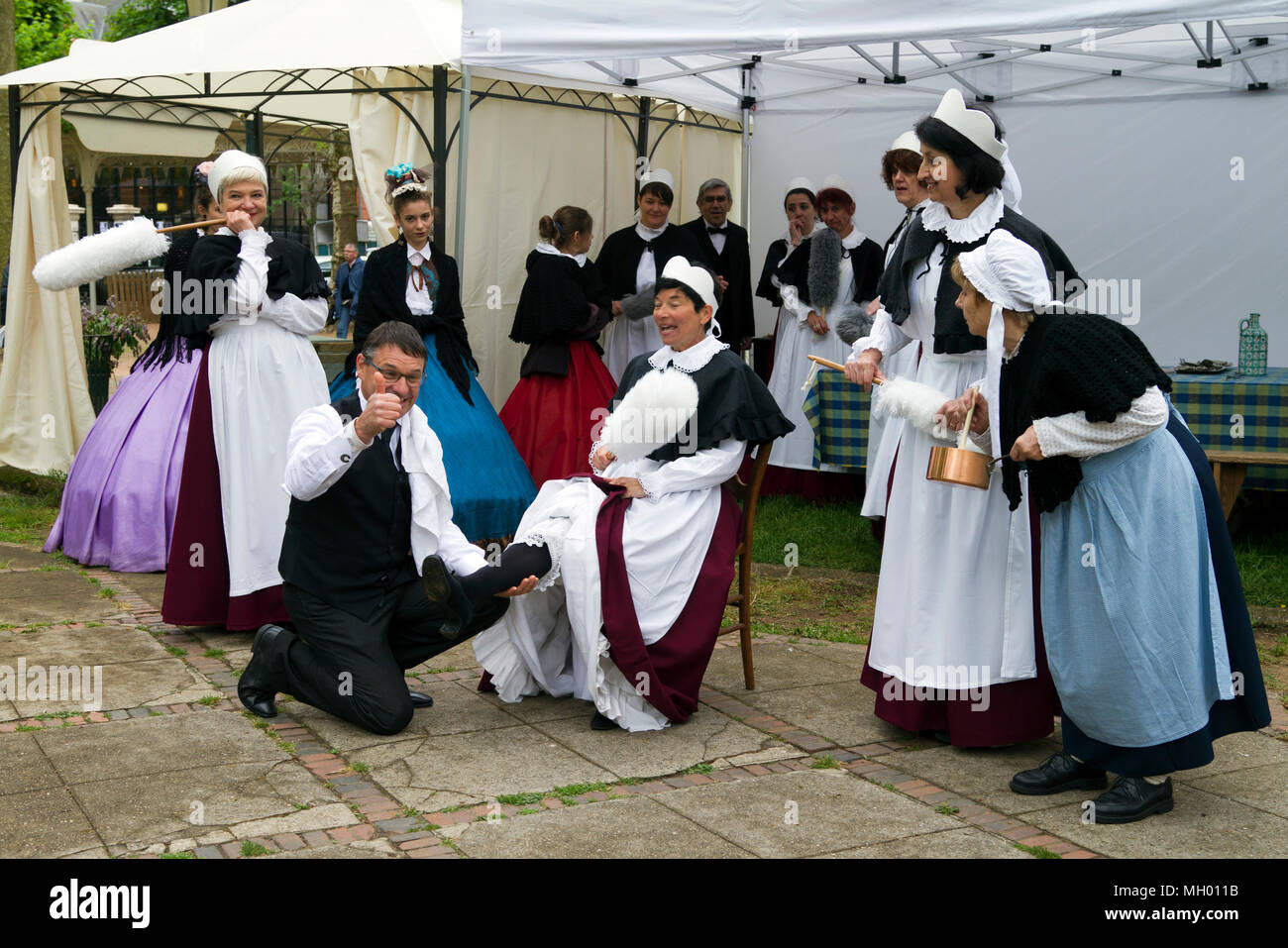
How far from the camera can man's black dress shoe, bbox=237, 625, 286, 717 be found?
4.30 meters

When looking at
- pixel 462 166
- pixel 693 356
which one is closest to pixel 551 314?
pixel 462 166

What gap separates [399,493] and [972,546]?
1752mm

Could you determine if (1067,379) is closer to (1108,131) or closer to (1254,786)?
(1254,786)

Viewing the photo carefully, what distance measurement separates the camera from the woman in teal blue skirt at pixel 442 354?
21.0 ft

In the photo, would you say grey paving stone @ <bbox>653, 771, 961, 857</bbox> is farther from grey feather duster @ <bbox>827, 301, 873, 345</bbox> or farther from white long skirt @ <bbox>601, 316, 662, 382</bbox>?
white long skirt @ <bbox>601, 316, 662, 382</bbox>

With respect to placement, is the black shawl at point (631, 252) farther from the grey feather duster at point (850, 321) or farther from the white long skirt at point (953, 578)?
the white long skirt at point (953, 578)

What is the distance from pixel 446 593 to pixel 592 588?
47cm

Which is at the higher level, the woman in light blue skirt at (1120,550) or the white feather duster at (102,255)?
the white feather duster at (102,255)

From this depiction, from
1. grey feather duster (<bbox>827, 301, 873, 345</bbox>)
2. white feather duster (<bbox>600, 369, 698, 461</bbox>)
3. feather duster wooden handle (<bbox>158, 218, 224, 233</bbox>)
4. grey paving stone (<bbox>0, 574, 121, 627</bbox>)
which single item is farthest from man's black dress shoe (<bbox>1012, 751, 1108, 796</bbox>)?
grey feather duster (<bbox>827, 301, 873, 345</bbox>)

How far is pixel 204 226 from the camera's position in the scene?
215 inches

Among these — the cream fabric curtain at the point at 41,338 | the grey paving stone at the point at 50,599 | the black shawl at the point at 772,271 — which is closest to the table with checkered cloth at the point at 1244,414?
the black shawl at the point at 772,271

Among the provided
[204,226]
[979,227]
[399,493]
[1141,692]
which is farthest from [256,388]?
[1141,692]

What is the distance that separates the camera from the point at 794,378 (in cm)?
838

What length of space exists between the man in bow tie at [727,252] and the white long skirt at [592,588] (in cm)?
408
